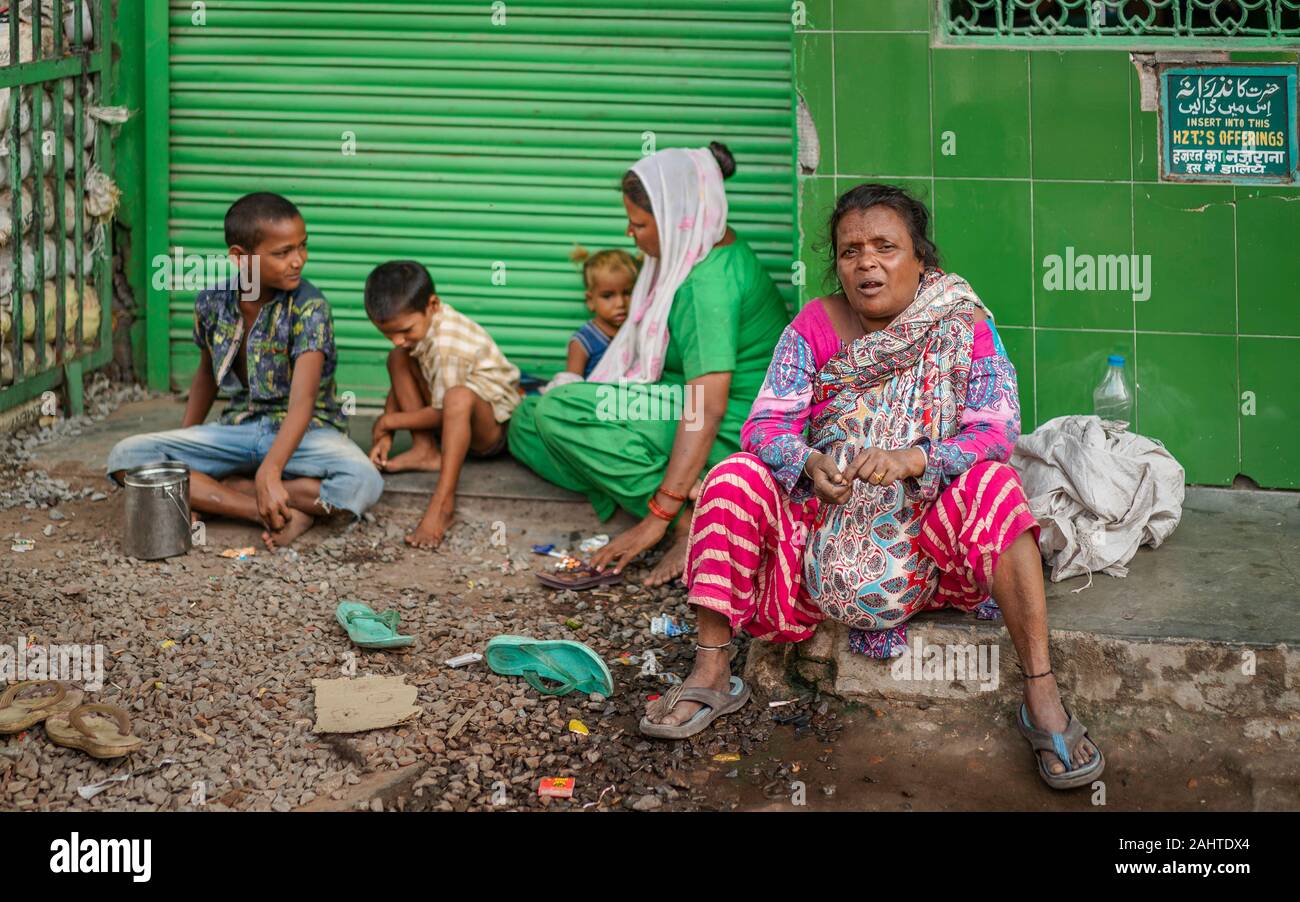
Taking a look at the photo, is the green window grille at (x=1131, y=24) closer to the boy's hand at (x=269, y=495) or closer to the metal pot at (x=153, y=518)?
the boy's hand at (x=269, y=495)

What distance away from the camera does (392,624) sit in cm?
467

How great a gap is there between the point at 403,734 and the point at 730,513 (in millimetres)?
1045

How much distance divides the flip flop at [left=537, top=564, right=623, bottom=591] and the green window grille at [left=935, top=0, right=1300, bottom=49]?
206cm

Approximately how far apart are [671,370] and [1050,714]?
2145 mm

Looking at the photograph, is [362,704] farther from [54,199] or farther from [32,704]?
Result: [54,199]

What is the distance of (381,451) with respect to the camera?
5.79 metres

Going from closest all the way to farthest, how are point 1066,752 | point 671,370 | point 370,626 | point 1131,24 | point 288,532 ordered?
point 1066,752 → point 370,626 → point 1131,24 → point 288,532 → point 671,370

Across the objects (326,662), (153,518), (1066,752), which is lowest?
(1066,752)

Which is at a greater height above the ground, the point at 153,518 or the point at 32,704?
the point at 153,518

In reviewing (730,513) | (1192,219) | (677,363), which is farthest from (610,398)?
(1192,219)

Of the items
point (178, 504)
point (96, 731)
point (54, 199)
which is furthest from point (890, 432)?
point (54, 199)

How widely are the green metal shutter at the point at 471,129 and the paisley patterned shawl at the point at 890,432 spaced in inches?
83.6

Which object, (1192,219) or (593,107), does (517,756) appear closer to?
(1192,219)

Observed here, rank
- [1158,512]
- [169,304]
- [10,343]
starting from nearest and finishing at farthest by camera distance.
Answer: [1158,512]
[10,343]
[169,304]
